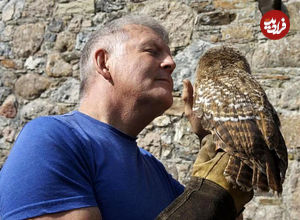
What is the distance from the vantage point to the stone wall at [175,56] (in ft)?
9.50

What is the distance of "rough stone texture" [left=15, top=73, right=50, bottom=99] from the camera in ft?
12.2

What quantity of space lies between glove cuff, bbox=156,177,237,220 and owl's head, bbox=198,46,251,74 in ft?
3.05

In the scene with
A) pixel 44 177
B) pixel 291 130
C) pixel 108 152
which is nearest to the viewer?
pixel 44 177

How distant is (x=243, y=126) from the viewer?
1.58m

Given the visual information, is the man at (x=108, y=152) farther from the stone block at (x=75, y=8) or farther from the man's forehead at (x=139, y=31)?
the stone block at (x=75, y=8)

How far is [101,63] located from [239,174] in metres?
0.76

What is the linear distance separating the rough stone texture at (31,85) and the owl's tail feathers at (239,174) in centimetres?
268

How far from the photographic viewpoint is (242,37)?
10.1 feet

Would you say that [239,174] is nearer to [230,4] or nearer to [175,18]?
[230,4]

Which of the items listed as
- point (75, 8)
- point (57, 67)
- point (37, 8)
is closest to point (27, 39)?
point (37, 8)

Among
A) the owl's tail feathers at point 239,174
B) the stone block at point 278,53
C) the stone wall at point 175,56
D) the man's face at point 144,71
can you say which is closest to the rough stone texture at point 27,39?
the stone wall at point 175,56

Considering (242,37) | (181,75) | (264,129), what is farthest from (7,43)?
(264,129)

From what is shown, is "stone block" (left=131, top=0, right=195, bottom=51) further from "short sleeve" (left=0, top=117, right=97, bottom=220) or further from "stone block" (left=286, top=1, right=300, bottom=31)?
"short sleeve" (left=0, top=117, right=97, bottom=220)

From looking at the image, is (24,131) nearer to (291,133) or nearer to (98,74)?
(98,74)
